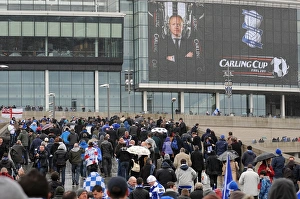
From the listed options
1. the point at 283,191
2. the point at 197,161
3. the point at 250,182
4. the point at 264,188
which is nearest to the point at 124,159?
the point at 197,161

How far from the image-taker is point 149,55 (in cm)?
8519

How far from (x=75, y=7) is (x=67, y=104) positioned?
9.98m

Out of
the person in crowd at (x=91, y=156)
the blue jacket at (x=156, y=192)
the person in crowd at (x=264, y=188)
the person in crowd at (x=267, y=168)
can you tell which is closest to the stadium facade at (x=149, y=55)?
the person in crowd at (x=91, y=156)

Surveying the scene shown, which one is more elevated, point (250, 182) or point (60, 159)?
point (60, 159)

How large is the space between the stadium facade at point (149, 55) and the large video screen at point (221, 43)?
0.33 ft

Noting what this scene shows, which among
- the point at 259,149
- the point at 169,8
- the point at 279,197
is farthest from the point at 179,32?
the point at 279,197

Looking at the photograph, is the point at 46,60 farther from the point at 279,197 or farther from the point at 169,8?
the point at 279,197

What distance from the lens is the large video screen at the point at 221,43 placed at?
3354 inches

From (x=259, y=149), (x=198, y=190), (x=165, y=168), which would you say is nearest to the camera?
(x=198, y=190)

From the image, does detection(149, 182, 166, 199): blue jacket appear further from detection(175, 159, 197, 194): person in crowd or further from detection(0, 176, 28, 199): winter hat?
detection(0, 176, 28, 199): winter hat

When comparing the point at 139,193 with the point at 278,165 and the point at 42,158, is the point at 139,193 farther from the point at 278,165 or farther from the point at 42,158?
the point at 42,158

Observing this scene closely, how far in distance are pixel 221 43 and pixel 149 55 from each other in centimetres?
774

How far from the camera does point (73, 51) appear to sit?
82000mm

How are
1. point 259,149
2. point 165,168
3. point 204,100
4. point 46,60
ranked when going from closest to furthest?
point 165,168
point 259,149
point 46,60
point 204,100
